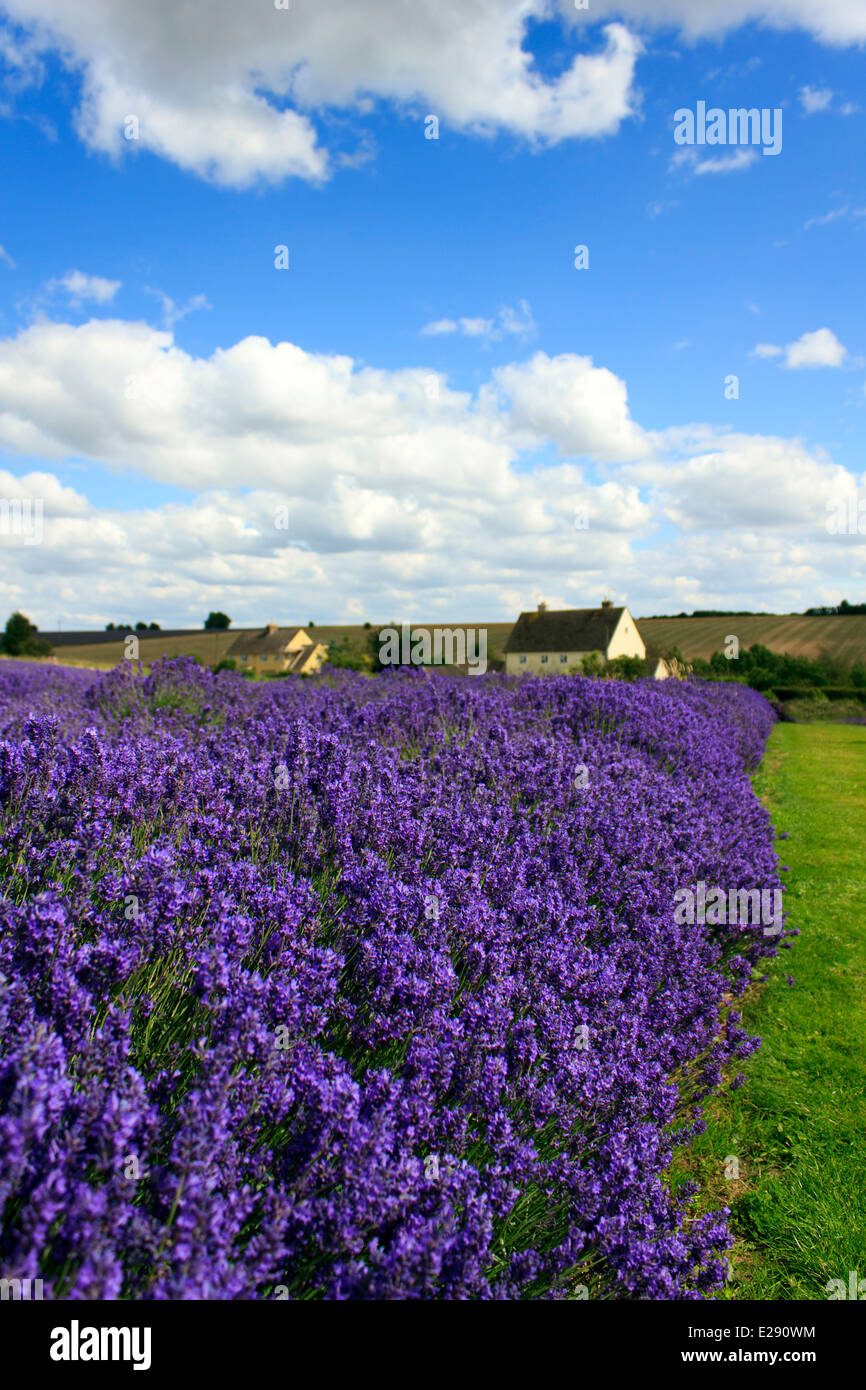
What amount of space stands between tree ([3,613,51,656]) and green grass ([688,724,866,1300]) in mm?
52360

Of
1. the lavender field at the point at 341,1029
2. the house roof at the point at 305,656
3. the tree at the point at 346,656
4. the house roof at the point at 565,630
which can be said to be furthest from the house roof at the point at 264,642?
the lavender field at the point at 341,1029

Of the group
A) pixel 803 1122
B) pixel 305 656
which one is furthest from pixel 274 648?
pixel 803 1122

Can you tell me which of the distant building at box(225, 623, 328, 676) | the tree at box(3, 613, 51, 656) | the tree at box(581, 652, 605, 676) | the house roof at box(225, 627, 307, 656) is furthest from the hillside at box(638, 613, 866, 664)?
the tree at box(3, 613, 51, 656)

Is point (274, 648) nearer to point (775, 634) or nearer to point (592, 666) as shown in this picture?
point (775, 634)

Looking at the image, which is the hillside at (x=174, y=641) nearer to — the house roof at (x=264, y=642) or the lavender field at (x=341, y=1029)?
the house roof at (x=264, y=642)

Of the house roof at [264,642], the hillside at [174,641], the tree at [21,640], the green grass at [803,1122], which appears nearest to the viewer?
the green grass at [803,1122]

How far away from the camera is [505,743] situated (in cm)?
475

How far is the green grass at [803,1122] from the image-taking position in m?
2.50

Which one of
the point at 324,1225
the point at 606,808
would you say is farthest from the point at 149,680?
the point at 324,1225

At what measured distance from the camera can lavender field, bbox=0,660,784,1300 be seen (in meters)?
1.25

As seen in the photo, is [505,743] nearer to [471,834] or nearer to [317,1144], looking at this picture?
[471,834]

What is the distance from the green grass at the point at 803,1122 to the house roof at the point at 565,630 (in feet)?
145

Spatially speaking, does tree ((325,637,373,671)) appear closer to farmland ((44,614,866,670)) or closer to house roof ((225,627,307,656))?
farmland ((44,614,866,670))

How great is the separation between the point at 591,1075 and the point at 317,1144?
83cm
